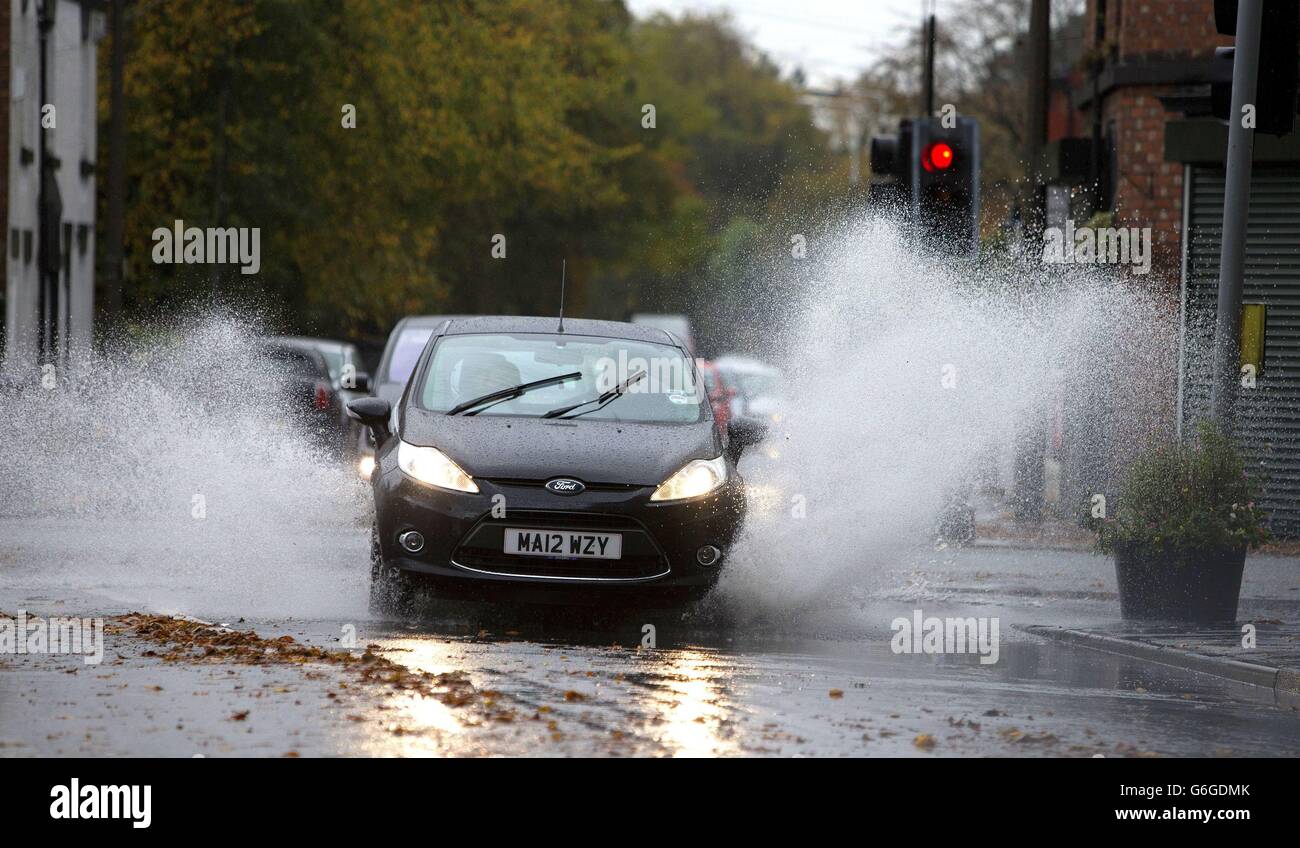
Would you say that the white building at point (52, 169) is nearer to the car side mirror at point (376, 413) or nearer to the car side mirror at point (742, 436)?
the car side mirror at point (376, 413)

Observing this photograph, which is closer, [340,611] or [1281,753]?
[1281,753]

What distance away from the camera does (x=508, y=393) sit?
12.0 m

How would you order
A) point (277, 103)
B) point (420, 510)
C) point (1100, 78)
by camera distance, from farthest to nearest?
point (277, 103), point (1100, 78), point (420, 510)

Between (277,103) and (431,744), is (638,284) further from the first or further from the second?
(431,744)

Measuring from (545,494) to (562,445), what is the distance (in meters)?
0.44

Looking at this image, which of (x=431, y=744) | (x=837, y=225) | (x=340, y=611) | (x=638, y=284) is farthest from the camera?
(x=638, y=284)

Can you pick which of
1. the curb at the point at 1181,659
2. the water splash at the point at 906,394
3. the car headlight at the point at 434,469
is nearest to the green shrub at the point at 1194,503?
the curb at the point at 1181,659

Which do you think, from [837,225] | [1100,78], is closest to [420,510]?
[837,225]

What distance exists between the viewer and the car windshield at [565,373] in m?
12.0
